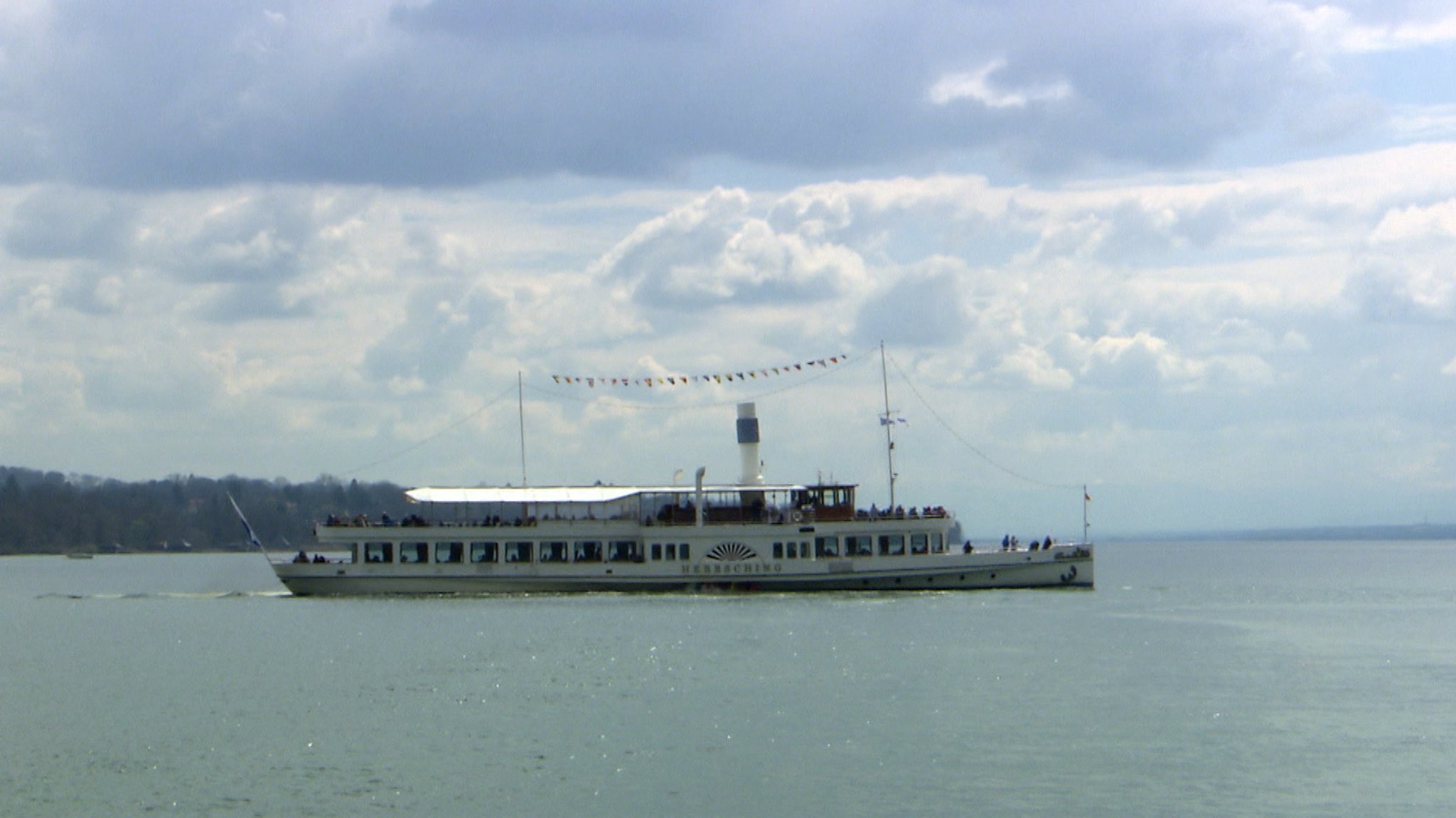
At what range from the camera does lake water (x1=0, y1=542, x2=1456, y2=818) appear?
29.0 m

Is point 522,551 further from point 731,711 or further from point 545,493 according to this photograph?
point 731,711

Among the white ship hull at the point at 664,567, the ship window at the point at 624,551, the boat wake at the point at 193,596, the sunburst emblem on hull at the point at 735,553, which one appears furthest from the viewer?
the boat wake at the point at 193,596

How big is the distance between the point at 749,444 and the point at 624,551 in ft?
27.0

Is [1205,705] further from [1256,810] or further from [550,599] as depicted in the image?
[550,599]

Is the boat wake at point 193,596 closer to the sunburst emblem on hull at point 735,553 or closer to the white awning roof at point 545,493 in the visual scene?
the white awning roof at point 545,493

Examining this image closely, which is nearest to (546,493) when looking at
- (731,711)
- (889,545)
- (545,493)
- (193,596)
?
(545,493)

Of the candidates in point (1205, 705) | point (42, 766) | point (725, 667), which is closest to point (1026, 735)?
point (1205, 705)

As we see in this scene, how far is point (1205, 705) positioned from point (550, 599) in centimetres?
3493

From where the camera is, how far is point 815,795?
28797 millimetres

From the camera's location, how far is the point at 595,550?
7000cm

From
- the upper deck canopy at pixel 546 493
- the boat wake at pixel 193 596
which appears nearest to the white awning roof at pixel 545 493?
the upper deck canopy at pixel 546 493

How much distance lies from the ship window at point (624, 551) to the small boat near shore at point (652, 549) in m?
0.06

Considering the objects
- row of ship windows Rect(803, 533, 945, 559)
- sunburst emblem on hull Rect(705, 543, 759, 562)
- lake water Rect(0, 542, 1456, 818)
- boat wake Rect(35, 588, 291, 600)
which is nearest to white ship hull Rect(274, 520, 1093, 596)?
sunburst emblem on hull Rect(705, 543, 759, 562)

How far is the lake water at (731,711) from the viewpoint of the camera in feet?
95.0
